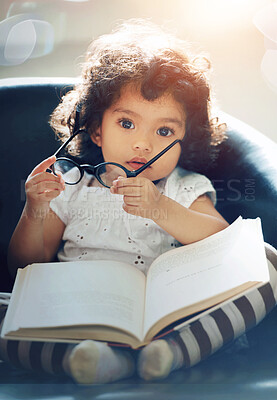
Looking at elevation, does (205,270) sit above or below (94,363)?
above

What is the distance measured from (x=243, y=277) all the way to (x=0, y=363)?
40 centimetres

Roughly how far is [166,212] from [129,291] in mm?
214

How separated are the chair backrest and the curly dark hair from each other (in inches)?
1.3

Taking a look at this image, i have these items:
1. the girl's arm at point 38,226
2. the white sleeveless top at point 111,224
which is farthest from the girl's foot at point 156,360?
the girl's arm at point 38,226

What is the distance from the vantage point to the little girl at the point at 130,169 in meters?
0.86

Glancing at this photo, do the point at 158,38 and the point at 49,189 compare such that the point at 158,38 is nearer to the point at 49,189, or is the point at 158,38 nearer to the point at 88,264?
the point at 49,189

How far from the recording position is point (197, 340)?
0.64 metres

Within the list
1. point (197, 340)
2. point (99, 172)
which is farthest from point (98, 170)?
point (197, 340)

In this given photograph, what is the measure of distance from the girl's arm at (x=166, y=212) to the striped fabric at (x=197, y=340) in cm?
22

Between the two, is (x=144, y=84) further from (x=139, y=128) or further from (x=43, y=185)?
(x=43, y=185)

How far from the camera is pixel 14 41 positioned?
3.90 feet

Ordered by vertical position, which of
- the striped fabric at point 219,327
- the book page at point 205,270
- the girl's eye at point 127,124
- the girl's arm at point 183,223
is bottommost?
the striped fabric at point 219,327

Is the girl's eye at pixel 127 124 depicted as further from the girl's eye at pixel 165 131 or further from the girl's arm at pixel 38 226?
the girl's arm at pixel 38 226

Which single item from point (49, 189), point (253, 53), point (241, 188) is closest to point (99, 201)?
point (49, 189)
